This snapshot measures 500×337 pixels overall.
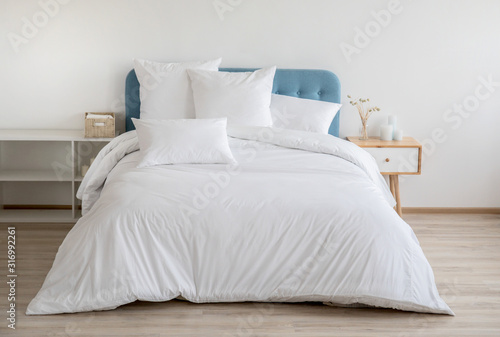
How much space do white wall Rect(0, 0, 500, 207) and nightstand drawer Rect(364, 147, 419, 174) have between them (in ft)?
1.28

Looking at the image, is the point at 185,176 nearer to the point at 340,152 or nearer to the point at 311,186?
the point at 311,186

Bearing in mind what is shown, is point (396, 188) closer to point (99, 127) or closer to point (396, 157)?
point (396, 157)

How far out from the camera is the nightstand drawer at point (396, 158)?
4.80 m

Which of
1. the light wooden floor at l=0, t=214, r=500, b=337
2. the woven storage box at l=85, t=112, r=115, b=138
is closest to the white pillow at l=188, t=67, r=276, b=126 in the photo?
the woven storage box at l=85, t=112, r=115, b=138

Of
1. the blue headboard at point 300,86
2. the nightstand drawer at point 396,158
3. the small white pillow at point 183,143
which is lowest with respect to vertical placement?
the nightstand drawer at point 396,158

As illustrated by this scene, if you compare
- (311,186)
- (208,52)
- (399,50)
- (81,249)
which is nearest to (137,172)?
(81,249)

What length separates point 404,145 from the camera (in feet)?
15.7

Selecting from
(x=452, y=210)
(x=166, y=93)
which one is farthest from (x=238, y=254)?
(x=452, y=210)

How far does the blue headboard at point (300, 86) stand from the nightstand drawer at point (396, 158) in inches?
20.3

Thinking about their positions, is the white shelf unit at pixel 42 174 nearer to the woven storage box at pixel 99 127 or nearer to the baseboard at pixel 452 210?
the woven storage box at pixel 99 127

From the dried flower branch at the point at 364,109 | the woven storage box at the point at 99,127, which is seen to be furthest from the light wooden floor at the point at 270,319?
the dried flower branch at the point at 364,109

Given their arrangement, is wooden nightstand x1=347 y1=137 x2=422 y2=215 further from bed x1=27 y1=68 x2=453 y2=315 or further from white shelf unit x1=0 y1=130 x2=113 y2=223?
white shelf unit x1=0 y1=130 x2=113 y2=223

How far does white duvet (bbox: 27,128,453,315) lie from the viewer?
10.4 feet

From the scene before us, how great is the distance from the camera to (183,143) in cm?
395
